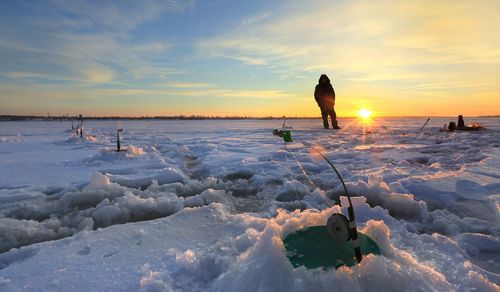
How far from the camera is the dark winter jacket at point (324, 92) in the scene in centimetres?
1777

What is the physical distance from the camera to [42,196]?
4.62m

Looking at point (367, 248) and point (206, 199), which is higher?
point (367, 248)

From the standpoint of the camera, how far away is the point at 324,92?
58.3ft

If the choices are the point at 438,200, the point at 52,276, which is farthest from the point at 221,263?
the point at 438,200

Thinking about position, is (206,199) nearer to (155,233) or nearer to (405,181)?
(155,233)

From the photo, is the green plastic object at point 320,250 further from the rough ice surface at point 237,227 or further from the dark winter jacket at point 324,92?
the dark winter jacket at point 324,92

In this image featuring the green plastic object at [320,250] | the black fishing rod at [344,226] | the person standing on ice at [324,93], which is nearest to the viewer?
the black fishing rod at [344,226]

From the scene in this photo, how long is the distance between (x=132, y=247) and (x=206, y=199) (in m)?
1.72

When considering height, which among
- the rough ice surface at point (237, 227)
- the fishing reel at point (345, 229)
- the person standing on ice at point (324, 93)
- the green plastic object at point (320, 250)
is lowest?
the rough ice surface at point (237, 227)

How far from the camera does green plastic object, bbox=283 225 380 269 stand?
181 cm

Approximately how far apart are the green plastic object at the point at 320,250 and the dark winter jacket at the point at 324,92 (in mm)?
16451

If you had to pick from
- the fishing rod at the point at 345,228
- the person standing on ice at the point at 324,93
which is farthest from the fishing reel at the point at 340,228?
the person standing on ice at the point at 324,93

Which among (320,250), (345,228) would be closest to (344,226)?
(345,228)

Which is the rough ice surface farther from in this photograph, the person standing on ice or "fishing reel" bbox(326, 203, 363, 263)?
the person standing on ice
